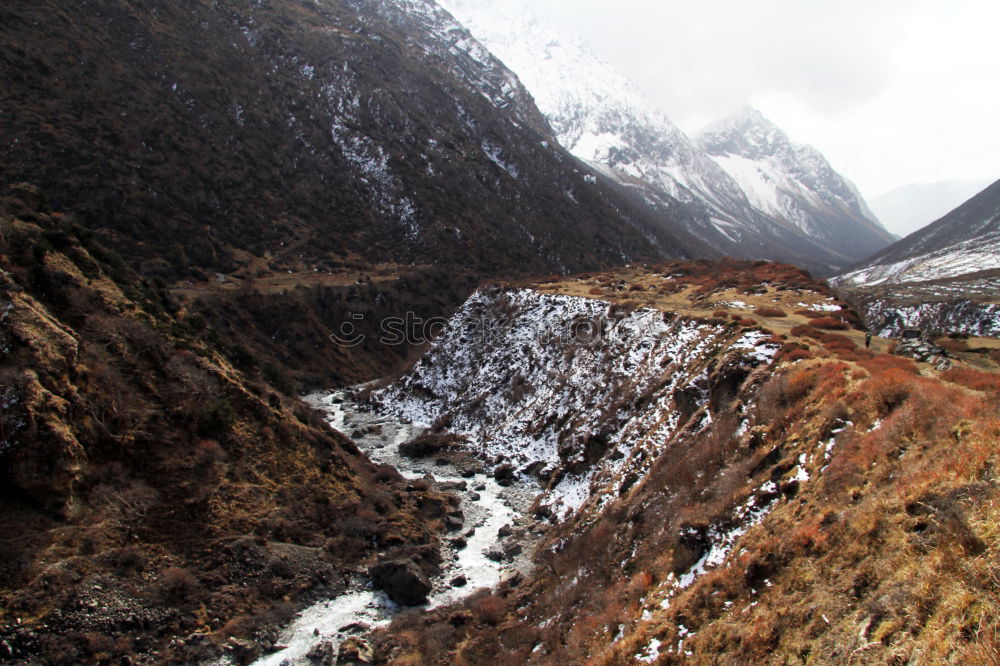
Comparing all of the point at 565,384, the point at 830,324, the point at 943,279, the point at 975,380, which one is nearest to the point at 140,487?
the point at 565,384

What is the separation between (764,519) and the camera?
12.7 meters

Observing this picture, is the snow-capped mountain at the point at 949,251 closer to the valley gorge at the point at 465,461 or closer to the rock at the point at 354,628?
the valley gorge at the point at 465,461

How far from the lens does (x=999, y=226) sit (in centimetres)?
13512

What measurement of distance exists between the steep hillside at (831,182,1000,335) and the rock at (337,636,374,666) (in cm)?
6211

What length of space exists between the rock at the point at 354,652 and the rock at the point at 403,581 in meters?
2.93

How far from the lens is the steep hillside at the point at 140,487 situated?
661 inches

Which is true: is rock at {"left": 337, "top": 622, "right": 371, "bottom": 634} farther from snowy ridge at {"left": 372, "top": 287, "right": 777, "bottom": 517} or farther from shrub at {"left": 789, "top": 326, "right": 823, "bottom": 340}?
shrub at {"left": 789, "top": 326, "right": 823, "bottom": 340}

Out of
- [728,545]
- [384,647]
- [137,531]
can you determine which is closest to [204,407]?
[137,531]

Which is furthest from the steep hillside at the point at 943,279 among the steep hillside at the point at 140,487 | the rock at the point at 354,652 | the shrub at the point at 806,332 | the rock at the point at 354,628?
the rock at the point at 354,652

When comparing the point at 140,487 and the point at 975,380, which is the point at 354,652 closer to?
the point at 140,487

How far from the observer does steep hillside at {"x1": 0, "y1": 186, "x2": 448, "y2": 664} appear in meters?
16.8

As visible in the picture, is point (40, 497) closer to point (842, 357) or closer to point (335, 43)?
point (842, 357)

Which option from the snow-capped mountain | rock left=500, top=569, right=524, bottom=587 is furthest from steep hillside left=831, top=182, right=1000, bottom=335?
rock left=500, top=569, right=524, bottom=587

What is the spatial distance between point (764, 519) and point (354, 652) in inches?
547
